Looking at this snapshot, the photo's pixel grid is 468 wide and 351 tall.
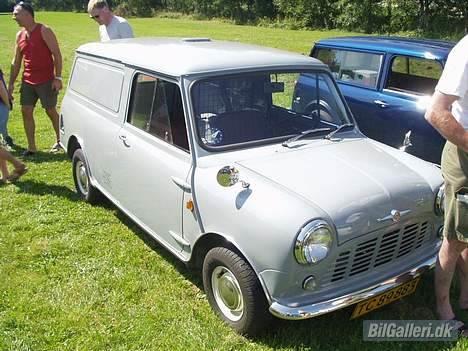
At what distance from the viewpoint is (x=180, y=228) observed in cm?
346

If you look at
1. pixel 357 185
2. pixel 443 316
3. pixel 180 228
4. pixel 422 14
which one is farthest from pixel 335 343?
pixel 422 14

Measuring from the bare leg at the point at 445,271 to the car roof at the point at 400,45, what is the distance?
2.98 m

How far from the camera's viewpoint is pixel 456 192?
2822 mm

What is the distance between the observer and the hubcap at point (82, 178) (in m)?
5.22

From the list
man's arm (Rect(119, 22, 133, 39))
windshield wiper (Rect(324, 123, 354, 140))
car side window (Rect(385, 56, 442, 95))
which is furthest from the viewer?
man's arm (Rect(119, 22, 133, 39))

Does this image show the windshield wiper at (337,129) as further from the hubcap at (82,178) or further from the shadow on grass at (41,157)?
the shadow on grass at (41,157)

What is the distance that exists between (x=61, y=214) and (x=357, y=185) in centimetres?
339

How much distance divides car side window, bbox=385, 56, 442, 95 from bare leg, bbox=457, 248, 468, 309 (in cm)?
293

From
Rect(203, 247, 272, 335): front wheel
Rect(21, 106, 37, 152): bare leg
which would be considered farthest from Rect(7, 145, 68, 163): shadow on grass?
Rect(203, 247, 272, 335): front wheel

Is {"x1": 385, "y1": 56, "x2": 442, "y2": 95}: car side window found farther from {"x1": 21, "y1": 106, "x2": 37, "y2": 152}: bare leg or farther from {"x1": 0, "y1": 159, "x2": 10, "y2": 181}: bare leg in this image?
{"x1": 21, "y1": 106, "x2": 37, "y2": 152}: bare leg

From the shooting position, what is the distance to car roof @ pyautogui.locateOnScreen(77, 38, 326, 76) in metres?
3.56

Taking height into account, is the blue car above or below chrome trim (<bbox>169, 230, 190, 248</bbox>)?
above

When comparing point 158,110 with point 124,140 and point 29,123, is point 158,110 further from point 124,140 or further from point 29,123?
point 29,123

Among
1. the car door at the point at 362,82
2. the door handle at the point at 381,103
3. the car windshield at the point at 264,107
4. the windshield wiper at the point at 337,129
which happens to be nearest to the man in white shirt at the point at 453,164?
the windshield wiper at the point at 337,129
